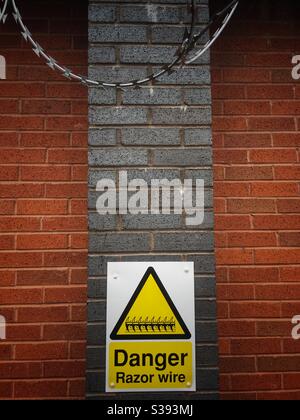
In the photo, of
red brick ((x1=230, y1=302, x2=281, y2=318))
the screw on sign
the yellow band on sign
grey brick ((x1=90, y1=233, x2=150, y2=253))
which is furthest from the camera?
the screw on sign

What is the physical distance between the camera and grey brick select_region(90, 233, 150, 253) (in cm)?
185

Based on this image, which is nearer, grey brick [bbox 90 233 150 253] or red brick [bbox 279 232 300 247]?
grey brick [bbox 90 233 150 253]

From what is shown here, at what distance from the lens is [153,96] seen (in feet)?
6.51

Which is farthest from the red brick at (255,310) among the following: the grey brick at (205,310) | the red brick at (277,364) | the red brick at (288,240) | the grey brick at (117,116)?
the grey brick at (117,116)

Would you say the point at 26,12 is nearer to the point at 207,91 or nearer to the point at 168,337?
the point at 207,91

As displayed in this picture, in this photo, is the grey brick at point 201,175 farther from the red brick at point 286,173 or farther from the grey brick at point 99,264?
the red brick at point 286,173

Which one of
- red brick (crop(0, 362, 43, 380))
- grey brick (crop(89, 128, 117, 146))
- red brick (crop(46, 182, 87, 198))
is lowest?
red brick (crop(0, 362, 43, 380))

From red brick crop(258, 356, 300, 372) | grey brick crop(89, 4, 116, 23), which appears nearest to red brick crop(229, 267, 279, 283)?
red brick crop(258, 356, 300, 372)

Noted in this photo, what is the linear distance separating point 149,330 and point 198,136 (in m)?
0.92

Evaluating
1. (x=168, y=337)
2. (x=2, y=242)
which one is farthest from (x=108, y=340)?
(x=2, y=242)

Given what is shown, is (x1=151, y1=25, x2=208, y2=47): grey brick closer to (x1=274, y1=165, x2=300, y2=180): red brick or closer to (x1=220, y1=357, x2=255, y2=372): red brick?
(x1=274, y1=165, x2=300, y2=180): red brick

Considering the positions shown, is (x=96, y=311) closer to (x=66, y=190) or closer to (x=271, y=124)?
(x=66, y=190)

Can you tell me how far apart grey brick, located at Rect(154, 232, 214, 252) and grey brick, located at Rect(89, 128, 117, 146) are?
493 mm
